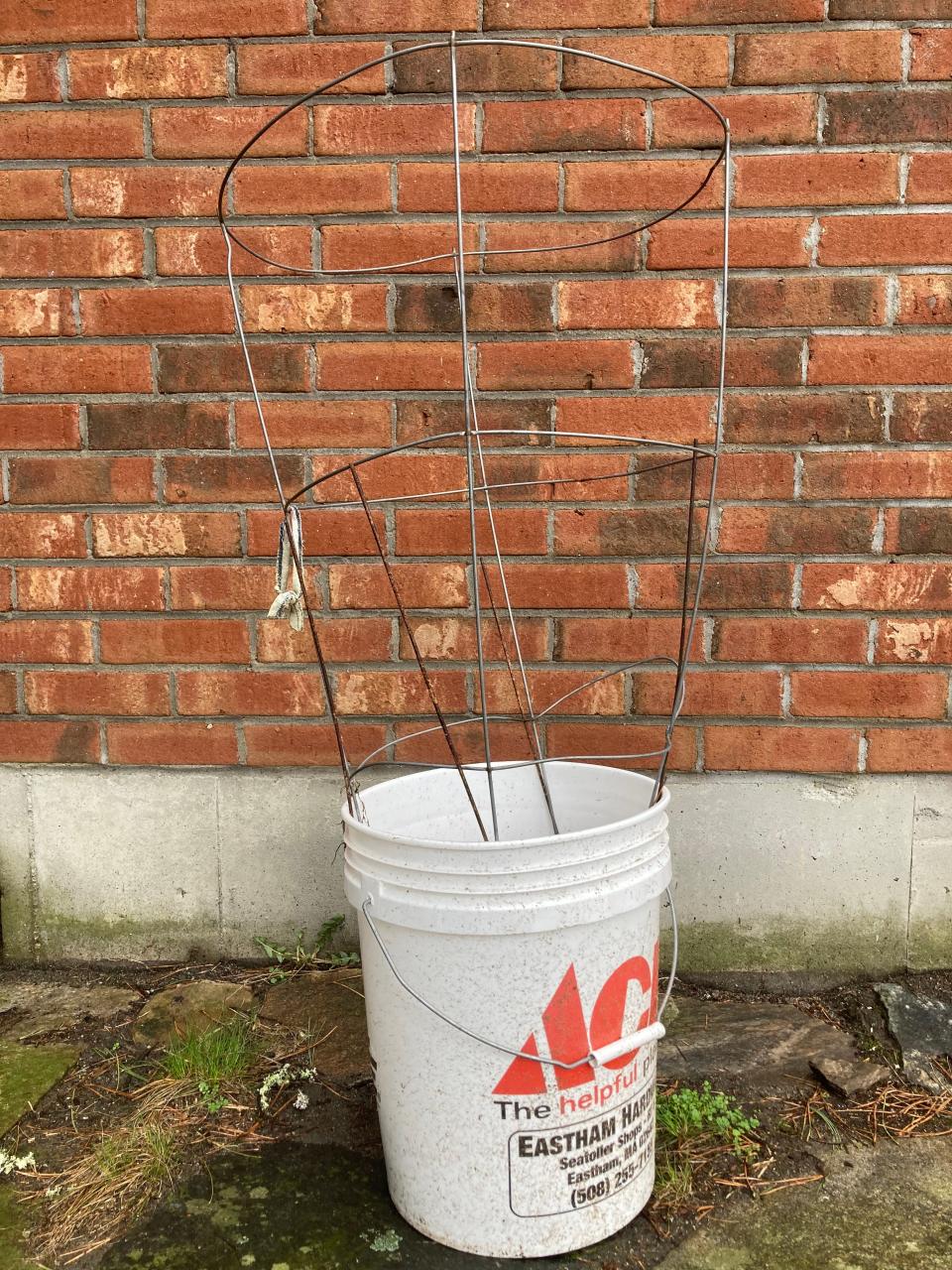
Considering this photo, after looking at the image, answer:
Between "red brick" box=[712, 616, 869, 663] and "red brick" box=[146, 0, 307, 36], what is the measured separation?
1.46 m

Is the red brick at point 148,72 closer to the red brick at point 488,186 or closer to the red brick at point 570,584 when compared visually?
the red brick at point 488,186

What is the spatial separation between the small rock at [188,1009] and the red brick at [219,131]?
1.70 m

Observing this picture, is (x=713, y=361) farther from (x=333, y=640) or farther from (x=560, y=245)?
(x=333, y=640)

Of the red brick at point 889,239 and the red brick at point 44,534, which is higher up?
the red brick at point 889,239

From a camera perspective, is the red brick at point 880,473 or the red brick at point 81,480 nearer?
the red brick at point 880,473

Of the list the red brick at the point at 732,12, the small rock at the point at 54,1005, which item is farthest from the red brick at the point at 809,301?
the small rock at the point at 54,1005

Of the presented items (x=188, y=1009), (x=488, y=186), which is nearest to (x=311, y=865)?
(x=188, y=1009)

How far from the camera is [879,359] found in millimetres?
1993

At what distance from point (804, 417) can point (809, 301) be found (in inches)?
8.8

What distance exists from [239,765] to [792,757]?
117 cm

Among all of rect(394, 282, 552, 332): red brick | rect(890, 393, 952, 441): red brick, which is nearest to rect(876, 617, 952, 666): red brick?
rect(890, 393, 952, 441): red brick

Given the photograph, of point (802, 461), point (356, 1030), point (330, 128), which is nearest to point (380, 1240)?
point (356, 1030)

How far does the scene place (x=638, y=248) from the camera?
6.54ft

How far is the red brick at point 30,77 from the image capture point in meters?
2.03
